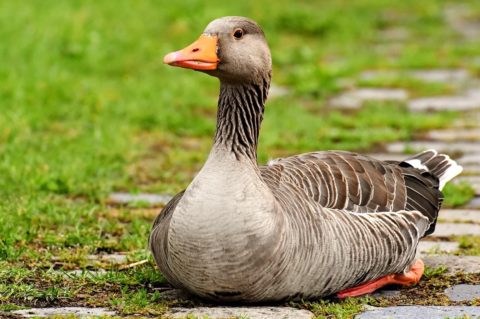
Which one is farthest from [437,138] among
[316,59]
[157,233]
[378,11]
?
[378,11]

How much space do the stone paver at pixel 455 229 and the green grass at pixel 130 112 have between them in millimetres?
539

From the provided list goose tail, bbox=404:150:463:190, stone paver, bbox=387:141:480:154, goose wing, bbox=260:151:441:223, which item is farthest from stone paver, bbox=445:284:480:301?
stone paver, bbox=387:141:480:154

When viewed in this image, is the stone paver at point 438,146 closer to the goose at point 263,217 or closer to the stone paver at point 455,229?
the stone paver at point 455,229

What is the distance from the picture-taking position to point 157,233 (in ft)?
17.8

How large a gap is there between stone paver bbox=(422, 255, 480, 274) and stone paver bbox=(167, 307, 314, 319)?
1.31m

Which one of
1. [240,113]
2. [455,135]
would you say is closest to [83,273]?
[240,113]

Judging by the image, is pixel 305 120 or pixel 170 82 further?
pixel 170 82

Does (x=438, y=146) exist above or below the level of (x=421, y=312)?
above

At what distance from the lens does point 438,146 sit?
9344 mm

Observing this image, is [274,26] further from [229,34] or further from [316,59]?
[229,34]

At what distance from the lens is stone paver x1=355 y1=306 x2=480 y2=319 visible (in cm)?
509

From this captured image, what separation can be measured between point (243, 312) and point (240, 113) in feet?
3.47

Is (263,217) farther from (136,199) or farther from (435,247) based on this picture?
(136,199)

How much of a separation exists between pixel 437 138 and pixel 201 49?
497 centimetres
